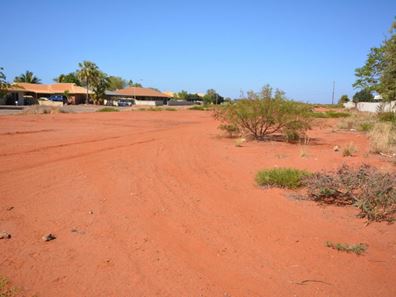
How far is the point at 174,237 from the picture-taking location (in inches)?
225

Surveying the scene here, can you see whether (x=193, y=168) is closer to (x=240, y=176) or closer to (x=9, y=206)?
(x=240, y=176)

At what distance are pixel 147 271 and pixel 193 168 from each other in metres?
5.95

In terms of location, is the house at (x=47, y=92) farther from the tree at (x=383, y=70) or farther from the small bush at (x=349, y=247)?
the small bush at (x=349, y=247)

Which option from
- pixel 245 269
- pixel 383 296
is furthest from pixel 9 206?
pixel 383 296

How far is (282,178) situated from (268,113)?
28.3 ft

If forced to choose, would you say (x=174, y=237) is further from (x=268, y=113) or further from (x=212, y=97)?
(x=212, y=97)

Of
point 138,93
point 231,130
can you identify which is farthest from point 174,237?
point 138,93

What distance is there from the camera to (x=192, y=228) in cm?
608

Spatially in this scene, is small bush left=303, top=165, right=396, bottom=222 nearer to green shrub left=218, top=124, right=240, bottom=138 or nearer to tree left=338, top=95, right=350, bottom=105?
green shrub left=218, top=124, right=240, bottom=138

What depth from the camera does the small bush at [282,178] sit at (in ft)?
28.3

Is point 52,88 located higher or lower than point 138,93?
higher

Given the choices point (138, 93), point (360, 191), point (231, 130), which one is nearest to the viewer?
point (360, 191)

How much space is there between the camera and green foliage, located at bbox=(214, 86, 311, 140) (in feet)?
55.3

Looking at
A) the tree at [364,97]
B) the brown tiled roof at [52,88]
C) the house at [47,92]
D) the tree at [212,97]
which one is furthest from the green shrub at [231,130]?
the tree at [212,97]
